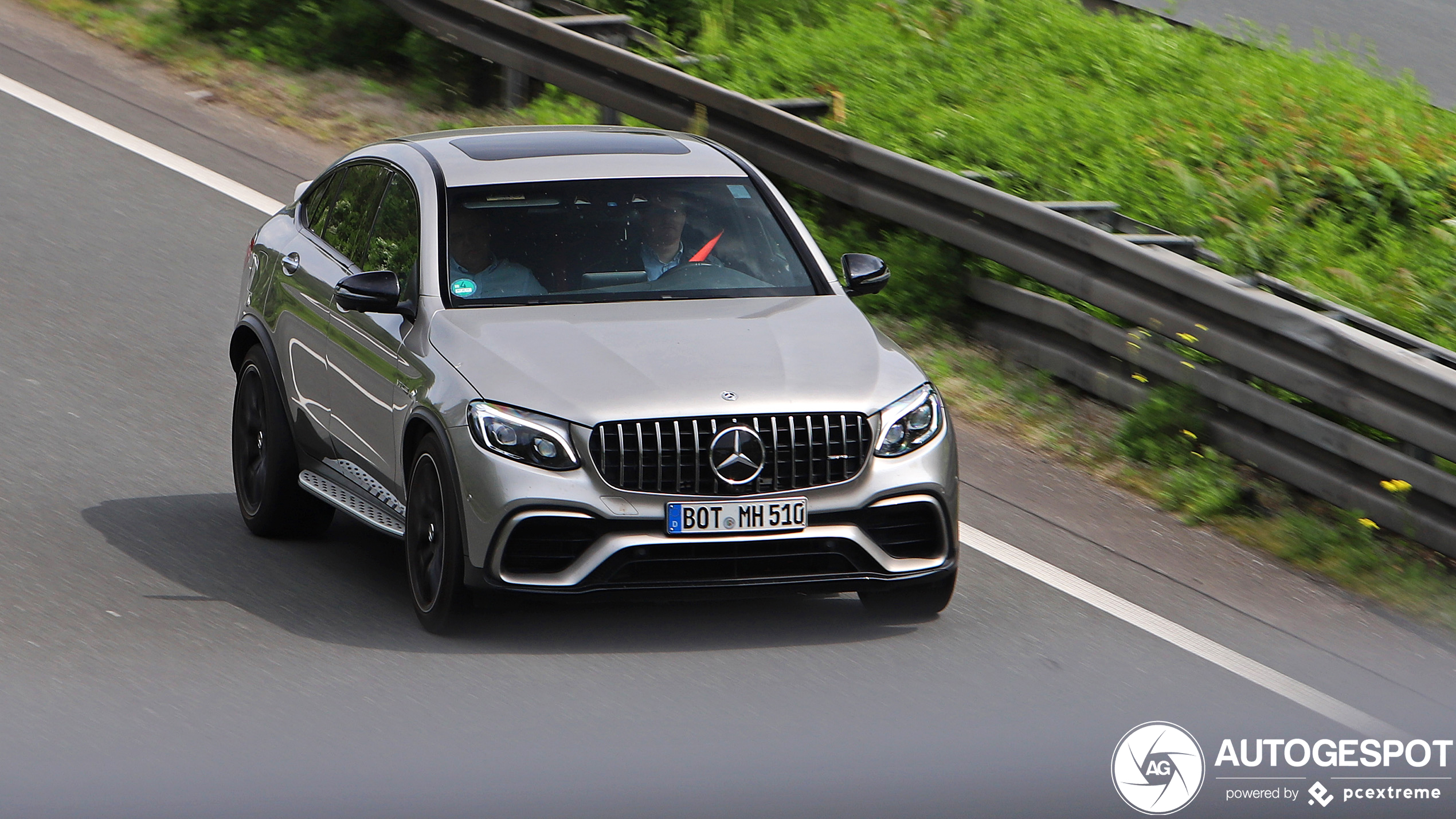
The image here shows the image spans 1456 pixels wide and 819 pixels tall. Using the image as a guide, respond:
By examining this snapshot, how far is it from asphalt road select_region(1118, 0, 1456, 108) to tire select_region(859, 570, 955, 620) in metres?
7.74

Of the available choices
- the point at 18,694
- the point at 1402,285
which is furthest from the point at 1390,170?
the point at 18,694

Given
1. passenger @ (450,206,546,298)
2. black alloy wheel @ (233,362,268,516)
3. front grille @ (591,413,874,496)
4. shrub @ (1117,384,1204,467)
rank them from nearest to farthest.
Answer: front grille @ (591,413,874,496) < passenger @ (450,206,546,298) < black alloy wheel @ (233,362,268,516) < shrub @ (1117,384,1204,467)

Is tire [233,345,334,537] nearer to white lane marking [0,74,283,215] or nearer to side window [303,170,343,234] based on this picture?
side window [303,170,343,234]

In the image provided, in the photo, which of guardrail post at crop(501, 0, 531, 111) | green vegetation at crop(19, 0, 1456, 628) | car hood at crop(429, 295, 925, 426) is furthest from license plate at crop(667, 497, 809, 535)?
guardrail post at crop(501, 0, 531, 111)

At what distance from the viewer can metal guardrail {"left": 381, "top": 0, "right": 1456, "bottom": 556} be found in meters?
7.85

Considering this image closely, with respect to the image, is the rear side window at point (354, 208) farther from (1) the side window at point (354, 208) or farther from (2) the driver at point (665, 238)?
(2) the driver at point (665, 238)

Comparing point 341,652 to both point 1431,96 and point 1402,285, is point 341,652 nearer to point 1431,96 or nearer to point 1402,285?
point 1402,285

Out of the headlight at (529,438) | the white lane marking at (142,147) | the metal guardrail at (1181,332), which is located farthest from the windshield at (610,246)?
the white lane marking at (142,147)

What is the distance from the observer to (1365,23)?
15.2m

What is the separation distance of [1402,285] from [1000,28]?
498cm

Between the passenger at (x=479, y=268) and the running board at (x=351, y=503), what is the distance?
2.79 ft

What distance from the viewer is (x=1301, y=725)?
250 inches

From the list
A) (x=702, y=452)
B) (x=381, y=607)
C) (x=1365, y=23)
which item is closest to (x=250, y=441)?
(x=381, y=607)

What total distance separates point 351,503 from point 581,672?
1.48m
